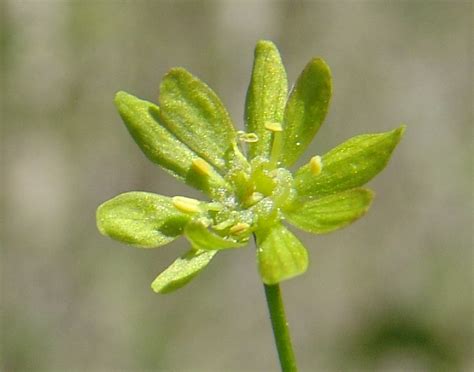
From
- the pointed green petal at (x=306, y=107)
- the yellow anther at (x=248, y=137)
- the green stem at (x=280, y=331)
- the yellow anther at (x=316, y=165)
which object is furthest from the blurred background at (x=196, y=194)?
the green stem at (x=280, y=331)

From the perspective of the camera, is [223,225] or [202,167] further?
[202,167]

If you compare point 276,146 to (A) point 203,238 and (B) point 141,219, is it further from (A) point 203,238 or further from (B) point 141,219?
(A) point 203,238

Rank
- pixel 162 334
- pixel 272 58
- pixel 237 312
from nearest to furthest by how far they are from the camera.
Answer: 1. pixel 272 58
2. pixel 162 334
3. pixel 237 312

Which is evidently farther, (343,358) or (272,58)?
(343,358)

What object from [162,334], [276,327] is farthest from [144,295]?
[276,327]

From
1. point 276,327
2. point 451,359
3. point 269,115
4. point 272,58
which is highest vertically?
point 272,58

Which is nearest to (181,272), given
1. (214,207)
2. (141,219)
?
(141,219)

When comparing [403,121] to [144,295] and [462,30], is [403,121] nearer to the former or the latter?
[462,30]
